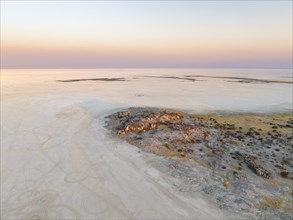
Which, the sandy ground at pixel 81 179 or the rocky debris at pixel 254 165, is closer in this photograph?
the sandy ground at pixel 81 179

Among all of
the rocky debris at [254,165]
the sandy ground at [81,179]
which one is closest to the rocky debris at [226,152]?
the rocky debris at [254,165]

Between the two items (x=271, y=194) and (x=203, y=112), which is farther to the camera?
(x=203, y=112)

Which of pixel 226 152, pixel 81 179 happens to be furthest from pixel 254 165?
pixel 81 179

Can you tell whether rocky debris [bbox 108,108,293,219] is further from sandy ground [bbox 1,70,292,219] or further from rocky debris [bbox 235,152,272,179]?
sandy ground [bbox 1,70,292,219]

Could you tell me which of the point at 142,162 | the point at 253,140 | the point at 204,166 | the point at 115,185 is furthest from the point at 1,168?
the point at 253,140

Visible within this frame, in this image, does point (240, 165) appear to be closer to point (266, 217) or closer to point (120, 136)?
point (266, 217)

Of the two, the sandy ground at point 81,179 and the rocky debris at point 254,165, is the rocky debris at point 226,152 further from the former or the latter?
the sandy ground at point 81,179

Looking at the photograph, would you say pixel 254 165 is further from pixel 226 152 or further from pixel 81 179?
pixel 81 179

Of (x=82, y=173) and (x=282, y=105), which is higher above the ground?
(x=282, y=105)

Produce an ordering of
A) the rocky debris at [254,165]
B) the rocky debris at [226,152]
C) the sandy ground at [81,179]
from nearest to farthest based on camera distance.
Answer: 1. the sandy ground at [81,179]
2. the rocky debris at [226,152]
3. the rocky debris at [254,165]
